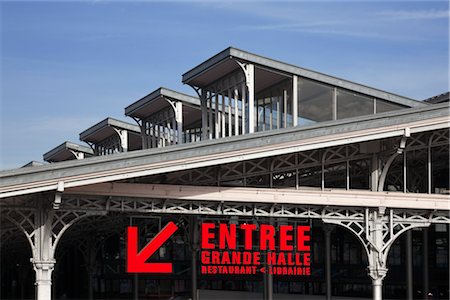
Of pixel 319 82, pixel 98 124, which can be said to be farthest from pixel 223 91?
pixel 98 124

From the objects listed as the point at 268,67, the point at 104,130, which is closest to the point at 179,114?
the point at 268,67

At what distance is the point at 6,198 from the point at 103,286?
149ft

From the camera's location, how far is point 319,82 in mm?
45844

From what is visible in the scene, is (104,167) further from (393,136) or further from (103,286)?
(103,286)

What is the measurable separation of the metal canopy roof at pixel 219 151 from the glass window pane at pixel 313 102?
6.17m

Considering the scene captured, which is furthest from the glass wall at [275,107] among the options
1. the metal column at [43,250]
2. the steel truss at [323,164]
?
the metal column at [43,250]

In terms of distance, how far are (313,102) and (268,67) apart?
304 cm

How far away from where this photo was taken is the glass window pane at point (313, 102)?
45.5 meters

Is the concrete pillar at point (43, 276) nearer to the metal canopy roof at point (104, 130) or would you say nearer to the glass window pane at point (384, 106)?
the glass window pane at point (384, 106)

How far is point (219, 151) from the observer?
120 ft

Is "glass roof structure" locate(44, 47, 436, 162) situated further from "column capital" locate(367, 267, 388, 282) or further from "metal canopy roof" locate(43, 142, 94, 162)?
"metal canopy roof" locate(43, 142, 94, 162)

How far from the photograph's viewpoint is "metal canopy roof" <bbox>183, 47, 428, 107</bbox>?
45344 millimetres

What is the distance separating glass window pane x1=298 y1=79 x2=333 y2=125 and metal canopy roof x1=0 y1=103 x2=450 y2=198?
6.17 m

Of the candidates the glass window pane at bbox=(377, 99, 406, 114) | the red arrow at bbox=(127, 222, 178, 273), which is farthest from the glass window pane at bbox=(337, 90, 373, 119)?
the red arrow at bbox=(127, 222, 178, 273)
